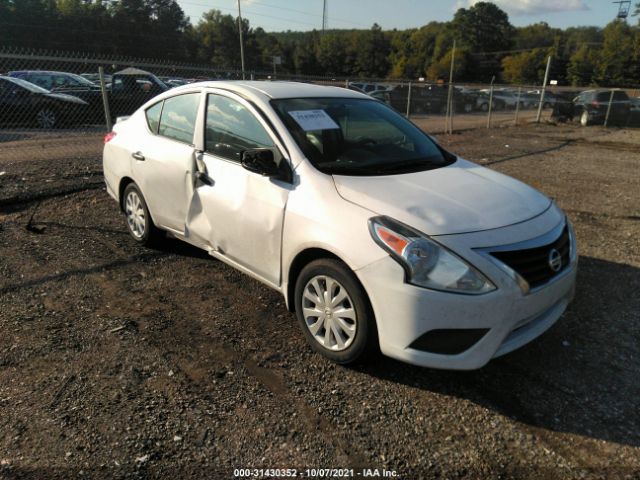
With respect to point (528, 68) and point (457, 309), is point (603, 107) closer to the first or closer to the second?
point (457, 309)

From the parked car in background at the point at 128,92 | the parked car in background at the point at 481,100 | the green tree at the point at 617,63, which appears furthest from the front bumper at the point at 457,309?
the green tree at the point at 617,63

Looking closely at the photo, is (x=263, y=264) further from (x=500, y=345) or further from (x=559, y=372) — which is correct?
(x=559, y=372)

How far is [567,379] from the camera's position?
2920mm

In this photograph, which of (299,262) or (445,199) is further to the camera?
(299,262)

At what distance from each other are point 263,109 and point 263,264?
112 cm

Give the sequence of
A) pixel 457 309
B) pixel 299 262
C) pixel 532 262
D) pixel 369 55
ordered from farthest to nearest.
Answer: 1. pixel 369 55
2. pixel 299 262
3. pixel 532 262
4. pixel 457 309

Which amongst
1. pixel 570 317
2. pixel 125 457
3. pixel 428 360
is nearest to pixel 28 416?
pixel 125 457

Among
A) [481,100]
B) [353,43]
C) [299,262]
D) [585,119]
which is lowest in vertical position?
[585,119]

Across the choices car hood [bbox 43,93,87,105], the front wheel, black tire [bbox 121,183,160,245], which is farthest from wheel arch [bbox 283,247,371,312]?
car hood [bbox 43,93,87,105]

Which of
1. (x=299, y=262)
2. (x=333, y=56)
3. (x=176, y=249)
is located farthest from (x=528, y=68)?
(x=299, y=262)

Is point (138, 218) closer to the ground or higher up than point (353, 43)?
closer to the ground

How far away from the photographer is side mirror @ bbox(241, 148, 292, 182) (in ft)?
10.4

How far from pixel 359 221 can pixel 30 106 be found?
1349 centimetres

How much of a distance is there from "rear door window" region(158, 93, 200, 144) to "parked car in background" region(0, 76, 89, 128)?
10.8m
